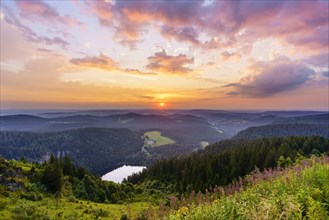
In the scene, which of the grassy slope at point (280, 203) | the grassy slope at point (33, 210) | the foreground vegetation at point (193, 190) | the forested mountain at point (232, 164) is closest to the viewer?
the grassy slope at point (280, 203)

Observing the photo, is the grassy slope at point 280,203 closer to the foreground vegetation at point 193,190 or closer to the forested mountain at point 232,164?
the foreground vegetation at point 193,190

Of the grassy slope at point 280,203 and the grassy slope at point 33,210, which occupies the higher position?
the grassy slope at point 280,203

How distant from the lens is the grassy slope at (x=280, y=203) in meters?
8.68

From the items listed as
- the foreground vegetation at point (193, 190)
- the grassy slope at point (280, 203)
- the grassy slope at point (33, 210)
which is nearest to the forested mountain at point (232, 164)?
the foreground vegetation at point (193, 190)

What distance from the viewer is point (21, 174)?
4066 cm

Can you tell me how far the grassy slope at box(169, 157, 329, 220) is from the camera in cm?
868

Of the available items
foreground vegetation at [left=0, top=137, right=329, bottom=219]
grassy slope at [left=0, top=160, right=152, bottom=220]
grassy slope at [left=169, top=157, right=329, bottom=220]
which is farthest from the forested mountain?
grassy slope at [left=169, top=157, right=329, bottom=220]

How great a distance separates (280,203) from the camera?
958 cm

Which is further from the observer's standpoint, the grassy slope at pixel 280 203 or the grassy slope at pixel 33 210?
the grassy slope at pixel 33 210

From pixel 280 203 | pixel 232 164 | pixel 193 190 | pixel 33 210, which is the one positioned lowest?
pixel 232 164

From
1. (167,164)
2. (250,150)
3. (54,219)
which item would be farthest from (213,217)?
(167,164)

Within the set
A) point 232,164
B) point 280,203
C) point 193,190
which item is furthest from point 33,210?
point 232,164

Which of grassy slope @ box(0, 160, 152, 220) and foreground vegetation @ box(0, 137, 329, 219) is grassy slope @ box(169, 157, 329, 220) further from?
grassy slope @ box(0, 160, 152, 220)

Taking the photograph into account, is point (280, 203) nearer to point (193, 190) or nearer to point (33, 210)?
point (193, 190)
